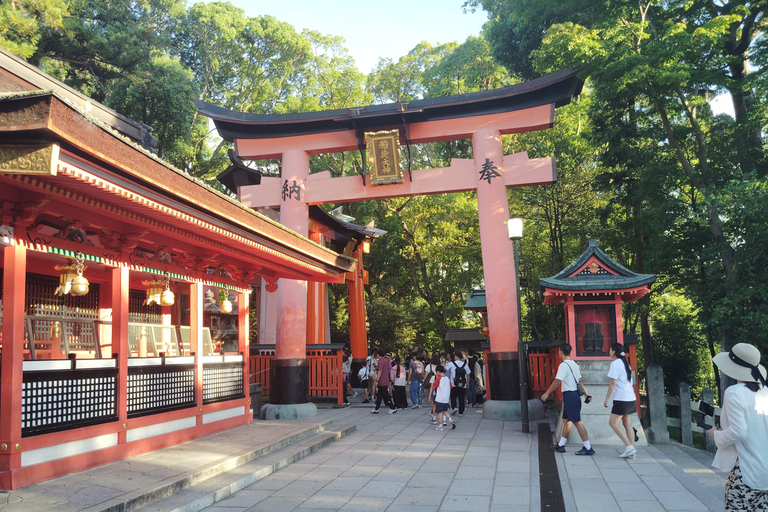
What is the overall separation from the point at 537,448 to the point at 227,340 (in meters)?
16.6

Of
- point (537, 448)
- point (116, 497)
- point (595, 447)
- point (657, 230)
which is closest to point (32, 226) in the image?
point (116, 497)

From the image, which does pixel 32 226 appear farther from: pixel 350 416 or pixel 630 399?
pixel 350 416

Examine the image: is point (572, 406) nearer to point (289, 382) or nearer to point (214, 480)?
point (214, 480)

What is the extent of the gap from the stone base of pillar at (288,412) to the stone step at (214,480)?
284 centimetres

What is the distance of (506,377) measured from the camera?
1345 centimetres

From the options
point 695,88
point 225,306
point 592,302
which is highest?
point 695,88

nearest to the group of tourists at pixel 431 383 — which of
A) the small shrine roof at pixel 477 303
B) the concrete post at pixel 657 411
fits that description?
the small shrine roof at pixel 477 303

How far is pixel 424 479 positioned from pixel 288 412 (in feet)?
20.5

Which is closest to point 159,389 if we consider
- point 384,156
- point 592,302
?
point 592,302

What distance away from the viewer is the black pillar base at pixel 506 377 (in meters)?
13.4

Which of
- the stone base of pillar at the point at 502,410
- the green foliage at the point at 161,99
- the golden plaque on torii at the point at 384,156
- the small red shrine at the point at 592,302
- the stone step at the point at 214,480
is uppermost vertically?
the green foliage at the point at 161,99

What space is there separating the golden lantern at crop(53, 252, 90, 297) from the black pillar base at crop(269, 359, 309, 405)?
684cm

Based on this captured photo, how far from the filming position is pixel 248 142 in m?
15.4

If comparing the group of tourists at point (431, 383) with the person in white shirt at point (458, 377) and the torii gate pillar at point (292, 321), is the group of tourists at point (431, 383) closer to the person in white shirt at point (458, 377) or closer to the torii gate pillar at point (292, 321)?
the person in white shirt at point (458, 377)
